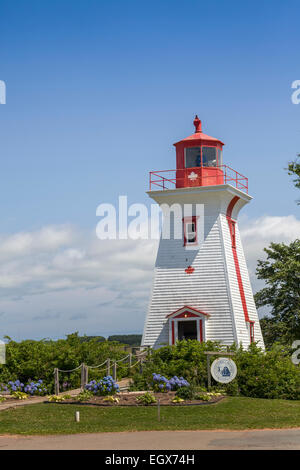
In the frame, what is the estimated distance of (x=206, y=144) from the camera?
32.1 metres

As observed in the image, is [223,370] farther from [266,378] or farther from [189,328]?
[189,328]

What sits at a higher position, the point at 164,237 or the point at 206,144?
the point at 206,144

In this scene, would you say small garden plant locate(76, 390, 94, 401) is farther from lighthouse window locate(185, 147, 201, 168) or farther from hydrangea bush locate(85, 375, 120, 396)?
lighthouse window locate(185, 147, 201, 168)

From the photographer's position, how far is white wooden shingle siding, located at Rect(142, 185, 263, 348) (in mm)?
30719

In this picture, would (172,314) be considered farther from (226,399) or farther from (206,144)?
(226,399)

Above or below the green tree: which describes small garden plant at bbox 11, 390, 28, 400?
below

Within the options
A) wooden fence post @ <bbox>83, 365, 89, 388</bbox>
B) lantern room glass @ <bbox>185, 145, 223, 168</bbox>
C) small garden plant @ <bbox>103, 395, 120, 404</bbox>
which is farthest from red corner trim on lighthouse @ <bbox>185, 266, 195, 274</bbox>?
small garden plant @ <bbox>103, 395, 120, 404</bbox>

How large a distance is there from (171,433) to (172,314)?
49.9ft

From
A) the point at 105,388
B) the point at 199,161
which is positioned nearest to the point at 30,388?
the point at 105,388

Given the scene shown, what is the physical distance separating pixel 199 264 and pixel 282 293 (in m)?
5.88

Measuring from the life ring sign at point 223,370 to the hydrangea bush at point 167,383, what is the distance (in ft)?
3.77

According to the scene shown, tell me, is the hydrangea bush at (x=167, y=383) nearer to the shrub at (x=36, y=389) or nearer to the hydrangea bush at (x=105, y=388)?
the hydrangea bush at (x=105, y=388)

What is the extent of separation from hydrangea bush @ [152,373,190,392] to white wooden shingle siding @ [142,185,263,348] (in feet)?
27.4

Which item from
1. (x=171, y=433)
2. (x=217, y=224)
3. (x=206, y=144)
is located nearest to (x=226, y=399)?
(x=171, y=433)
